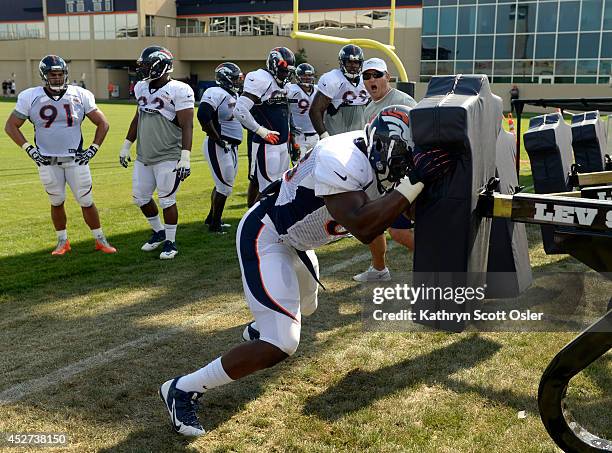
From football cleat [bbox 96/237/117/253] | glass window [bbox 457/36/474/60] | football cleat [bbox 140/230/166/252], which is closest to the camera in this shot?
football cleat [bbox 96/237/117/253]

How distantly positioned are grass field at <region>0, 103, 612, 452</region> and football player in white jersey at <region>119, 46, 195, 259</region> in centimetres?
79

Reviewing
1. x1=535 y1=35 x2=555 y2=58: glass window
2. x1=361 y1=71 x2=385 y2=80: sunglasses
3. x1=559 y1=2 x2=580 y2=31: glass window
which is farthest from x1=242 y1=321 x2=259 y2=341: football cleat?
x1=535 y1=35 x2=555 y2=58: glass window

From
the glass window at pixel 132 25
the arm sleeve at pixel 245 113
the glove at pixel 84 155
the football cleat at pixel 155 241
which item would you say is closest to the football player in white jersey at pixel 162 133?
the football cleat at pixel 155 241

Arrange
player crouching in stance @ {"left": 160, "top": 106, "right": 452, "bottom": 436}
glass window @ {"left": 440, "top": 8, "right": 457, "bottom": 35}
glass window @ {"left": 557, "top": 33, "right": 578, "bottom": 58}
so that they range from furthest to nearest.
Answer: glass window @ {"left": 440, "top": 8, "right": 457, "bottom": 35}
glass window @ {"left": 557, "top": 33, "right": 578, "bottom": 58}
player crouching in stance @ {"left": 160, "top": 106, "right": 452, "bottom": 436}

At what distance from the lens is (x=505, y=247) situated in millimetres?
3453

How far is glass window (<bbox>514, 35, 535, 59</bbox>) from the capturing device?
33562 mm

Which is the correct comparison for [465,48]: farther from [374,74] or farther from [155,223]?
[374,74]

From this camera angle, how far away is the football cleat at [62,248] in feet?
21.3

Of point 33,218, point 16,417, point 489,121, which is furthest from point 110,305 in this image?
point 33,218

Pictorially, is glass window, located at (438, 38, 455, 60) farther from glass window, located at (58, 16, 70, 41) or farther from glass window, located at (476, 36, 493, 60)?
glass window, located at (58, 16, 70, 41)

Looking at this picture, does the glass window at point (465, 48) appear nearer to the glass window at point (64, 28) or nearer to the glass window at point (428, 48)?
the glass window at point (428, 48)

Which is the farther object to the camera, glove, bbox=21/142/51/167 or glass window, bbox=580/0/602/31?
glass window, bbox=580/0/602/31

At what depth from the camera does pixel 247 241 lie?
3.18m

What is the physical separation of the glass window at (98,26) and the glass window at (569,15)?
3245 cm
